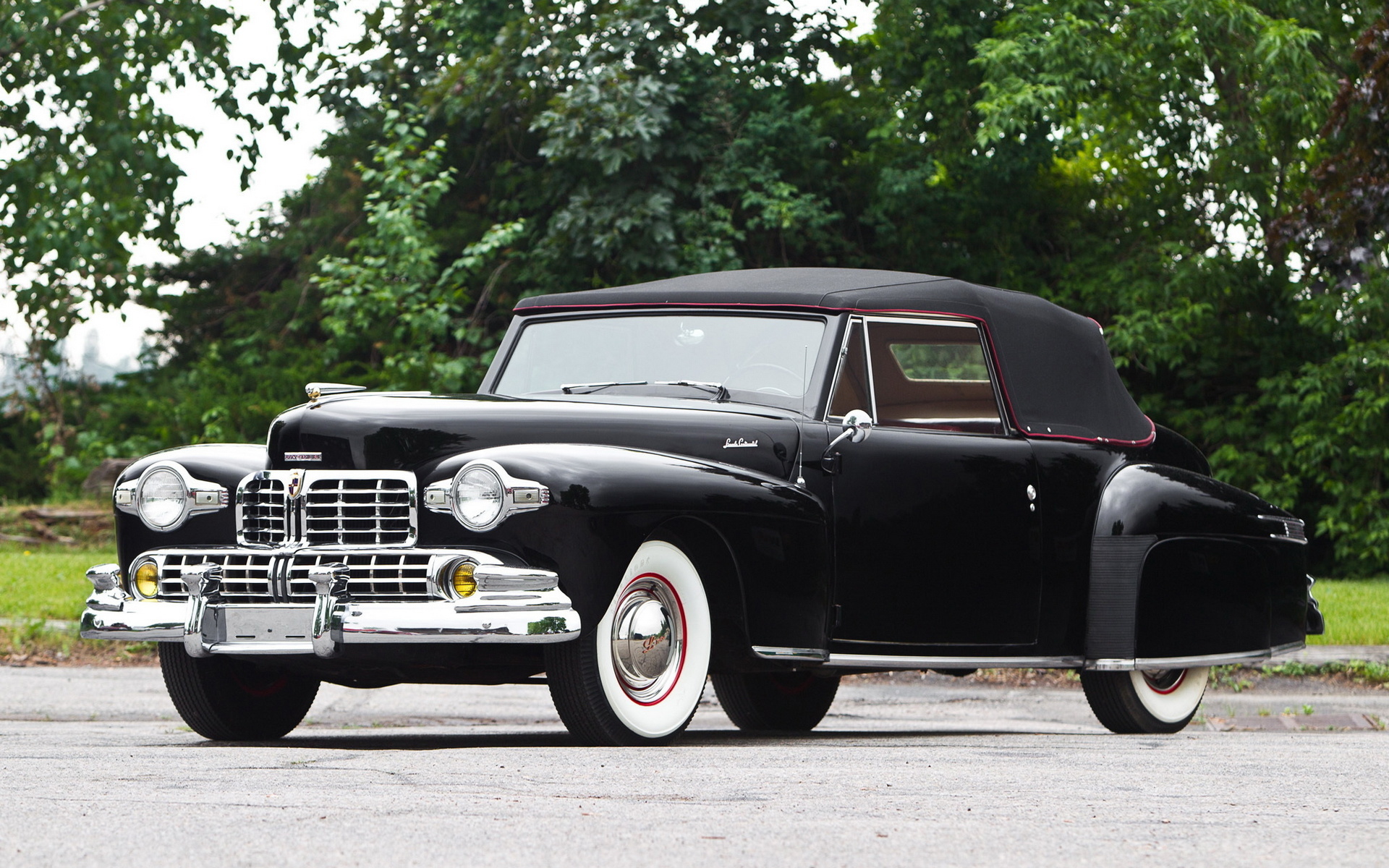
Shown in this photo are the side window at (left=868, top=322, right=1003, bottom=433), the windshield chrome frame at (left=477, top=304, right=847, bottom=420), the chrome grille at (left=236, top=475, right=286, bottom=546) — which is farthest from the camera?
the side window at (left=868, top=322, right=1003, bottom=433)

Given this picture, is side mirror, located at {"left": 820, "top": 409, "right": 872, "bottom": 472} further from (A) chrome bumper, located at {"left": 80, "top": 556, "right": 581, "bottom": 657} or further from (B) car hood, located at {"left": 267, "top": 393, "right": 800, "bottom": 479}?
(A) chrome bumper, located at {"left": 80, "top": 556, "right": 581, "bottom": 657}

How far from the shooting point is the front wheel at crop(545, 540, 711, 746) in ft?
19.8

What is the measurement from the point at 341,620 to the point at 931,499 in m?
2.53

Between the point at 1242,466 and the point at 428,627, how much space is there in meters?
17.5

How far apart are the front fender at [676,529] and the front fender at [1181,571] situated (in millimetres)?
1546

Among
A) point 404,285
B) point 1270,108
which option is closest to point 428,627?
point 404,285

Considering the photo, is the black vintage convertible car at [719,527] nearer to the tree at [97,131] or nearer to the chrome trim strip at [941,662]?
the chrome trim strip at [941,662]

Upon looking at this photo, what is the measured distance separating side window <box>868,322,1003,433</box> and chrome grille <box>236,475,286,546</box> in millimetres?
2389

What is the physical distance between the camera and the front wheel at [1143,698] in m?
8.24

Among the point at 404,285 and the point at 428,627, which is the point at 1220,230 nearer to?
the point at 404,285

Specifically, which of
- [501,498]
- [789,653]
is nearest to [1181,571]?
[789,653]

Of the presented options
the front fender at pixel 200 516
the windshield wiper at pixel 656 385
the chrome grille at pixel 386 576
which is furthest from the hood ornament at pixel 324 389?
the windshield wiper at pixel 656 385

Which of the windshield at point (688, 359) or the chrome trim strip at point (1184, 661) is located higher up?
the windshield at point (688, 359)

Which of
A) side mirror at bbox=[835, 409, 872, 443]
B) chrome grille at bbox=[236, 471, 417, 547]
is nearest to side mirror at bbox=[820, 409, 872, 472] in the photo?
side mirror at bbox=[835, 409, 872, 443]
